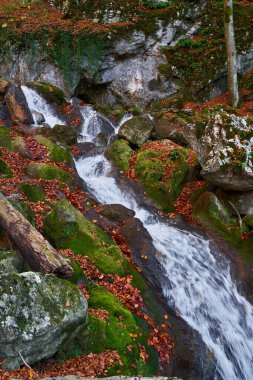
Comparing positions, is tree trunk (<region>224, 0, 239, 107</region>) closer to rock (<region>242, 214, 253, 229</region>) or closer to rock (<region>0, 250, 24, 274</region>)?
rock (<region>242, 214, 253, 229</region>)

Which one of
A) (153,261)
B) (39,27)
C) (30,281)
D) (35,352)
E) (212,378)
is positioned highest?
(39,27)

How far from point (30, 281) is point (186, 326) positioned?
326 cm

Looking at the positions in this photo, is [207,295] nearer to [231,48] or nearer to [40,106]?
[40,106]

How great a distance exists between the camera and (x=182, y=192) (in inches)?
455

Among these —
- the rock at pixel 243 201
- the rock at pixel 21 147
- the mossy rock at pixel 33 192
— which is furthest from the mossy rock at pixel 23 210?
the rock at pixel 243 201

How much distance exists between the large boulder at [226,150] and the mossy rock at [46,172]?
162 inches

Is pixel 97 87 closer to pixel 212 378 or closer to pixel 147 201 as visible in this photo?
pixel 147 201

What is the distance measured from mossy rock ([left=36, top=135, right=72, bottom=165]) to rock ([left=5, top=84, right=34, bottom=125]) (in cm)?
226

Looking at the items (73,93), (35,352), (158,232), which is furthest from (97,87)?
(35,352)

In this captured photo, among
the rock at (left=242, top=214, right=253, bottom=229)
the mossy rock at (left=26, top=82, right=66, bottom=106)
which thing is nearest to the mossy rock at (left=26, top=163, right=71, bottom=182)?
the rock at (left=242, top=214, right=253, bottom=229)

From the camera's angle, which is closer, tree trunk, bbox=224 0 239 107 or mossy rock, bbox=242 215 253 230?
mossy rock, bbox=242 215 253 230

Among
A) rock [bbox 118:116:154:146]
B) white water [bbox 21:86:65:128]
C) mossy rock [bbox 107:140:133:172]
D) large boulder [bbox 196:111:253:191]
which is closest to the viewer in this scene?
large boulder [bbox 196:111:253:191]

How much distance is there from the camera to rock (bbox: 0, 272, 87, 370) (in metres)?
4.11

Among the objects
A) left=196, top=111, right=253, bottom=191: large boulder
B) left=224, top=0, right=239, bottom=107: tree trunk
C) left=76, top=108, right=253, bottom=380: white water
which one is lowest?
left=76, top=108, right=253, bottom=380: white water
